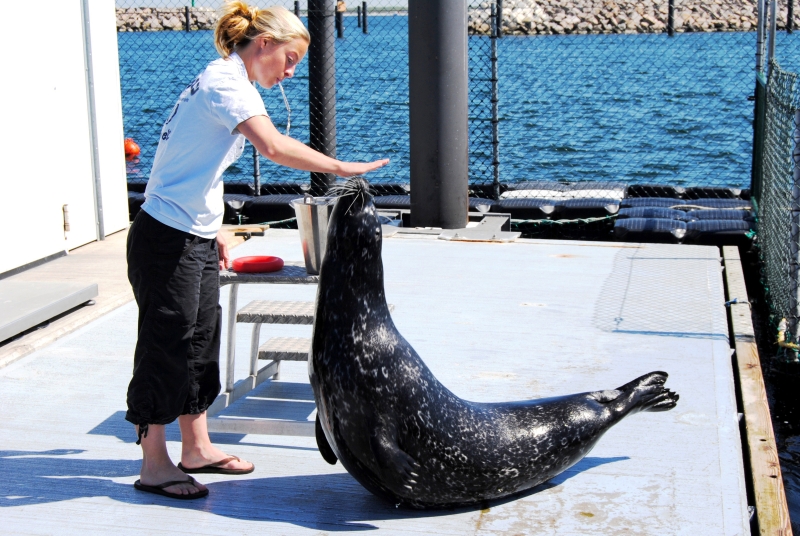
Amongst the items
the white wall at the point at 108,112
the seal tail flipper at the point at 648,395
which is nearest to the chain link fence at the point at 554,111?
the white wall at the point at 108,112

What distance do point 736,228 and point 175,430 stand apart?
5657mm

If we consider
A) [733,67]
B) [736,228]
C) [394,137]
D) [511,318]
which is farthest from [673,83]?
[511,318]

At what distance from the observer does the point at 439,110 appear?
7.98 meters

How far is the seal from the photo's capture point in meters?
3.17

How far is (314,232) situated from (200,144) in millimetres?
728

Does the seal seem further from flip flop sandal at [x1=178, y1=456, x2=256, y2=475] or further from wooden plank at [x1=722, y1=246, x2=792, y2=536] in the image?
wooden plank at [x1=722, y1=246, x2=792, y2=536]

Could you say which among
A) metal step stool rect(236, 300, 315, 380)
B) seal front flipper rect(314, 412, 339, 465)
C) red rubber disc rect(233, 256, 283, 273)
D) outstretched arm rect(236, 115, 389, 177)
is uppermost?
outstretched arm rect(236, 115, 389, 177)

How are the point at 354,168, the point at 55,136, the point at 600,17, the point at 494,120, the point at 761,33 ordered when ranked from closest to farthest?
the point at 354,168
the point at 55,136
the point at 761,33
the point at 494,120
the point at 600,17

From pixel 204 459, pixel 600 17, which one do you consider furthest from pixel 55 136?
pixel 600 17

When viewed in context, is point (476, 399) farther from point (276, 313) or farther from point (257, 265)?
point (257, 265)

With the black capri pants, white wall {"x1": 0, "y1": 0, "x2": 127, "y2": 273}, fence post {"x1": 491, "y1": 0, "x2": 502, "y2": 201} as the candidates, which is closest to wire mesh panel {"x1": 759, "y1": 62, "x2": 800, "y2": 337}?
fence post {"x1": 491, "y1": 0, "x2": 502, "y2": 201}

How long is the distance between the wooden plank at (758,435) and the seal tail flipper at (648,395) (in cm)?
43

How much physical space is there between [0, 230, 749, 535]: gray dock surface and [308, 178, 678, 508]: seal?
0.47 feet

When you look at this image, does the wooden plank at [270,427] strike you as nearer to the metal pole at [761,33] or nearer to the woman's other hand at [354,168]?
the woman's other hand at [354,168]
